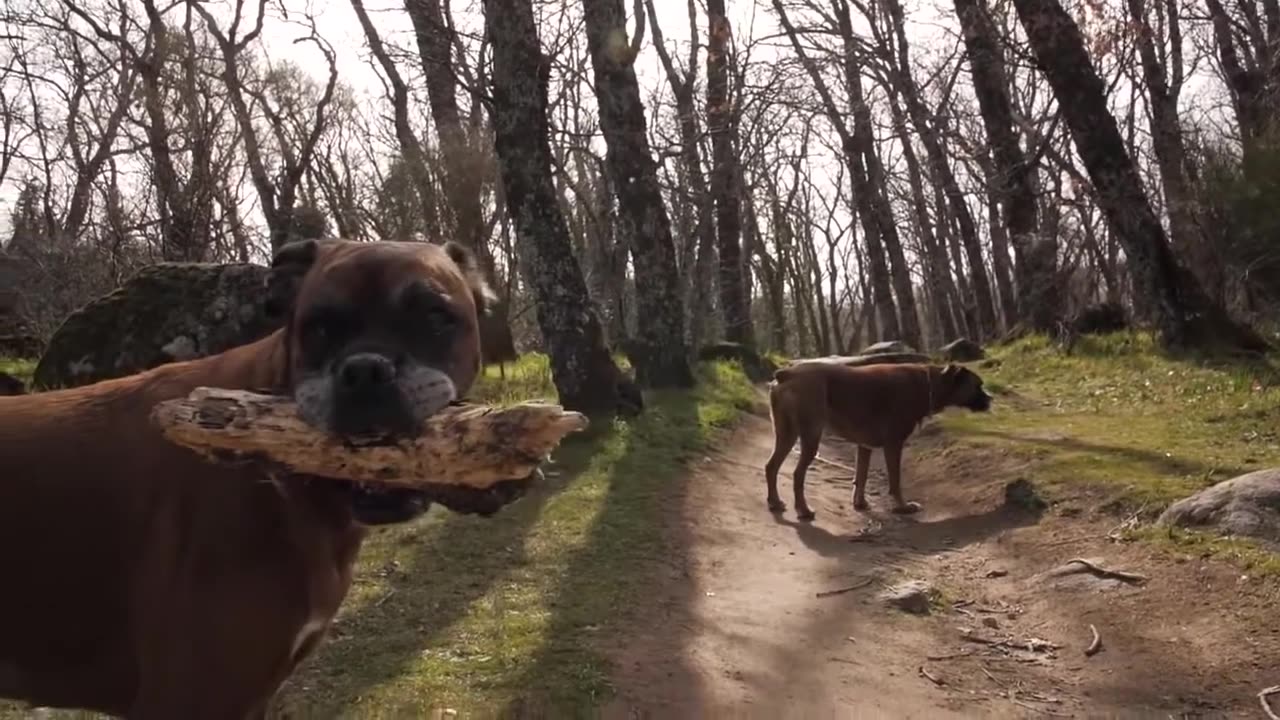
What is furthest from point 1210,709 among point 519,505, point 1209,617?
point 519,505

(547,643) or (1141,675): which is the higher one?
(547,643)

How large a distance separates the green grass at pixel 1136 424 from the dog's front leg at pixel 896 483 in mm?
973

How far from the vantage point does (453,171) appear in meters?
16.0

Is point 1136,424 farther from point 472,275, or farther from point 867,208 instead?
point 867,208

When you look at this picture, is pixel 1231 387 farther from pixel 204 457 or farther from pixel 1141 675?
pixel 204 457

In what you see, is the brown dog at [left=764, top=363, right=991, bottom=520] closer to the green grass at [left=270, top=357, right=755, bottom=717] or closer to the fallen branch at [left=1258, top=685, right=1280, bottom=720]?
the green grass at [left=270, top=357, right=755, bottom=717]

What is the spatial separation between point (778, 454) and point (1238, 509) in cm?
416

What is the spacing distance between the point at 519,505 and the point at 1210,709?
4811mm

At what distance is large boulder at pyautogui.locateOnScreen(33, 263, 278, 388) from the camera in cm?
887

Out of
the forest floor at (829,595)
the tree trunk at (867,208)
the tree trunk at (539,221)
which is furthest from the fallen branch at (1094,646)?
the tree trunk at (867,208)

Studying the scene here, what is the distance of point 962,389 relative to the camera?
10.6m

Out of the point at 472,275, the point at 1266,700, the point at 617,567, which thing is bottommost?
the point at 1266,700

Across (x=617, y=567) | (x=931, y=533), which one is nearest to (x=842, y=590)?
(x=617, y=567)

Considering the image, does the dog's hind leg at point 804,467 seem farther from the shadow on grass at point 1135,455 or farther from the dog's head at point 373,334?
the dog's head at point 373,334
